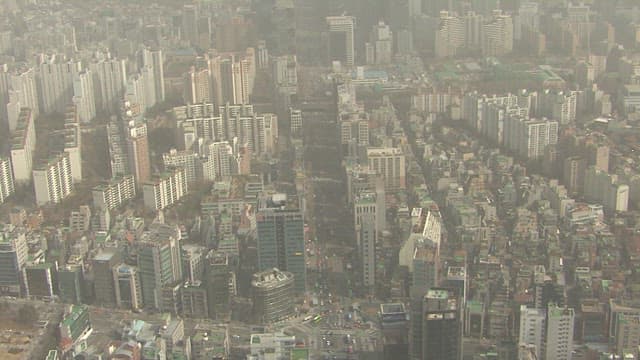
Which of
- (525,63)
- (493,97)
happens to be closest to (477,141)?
(493,97)

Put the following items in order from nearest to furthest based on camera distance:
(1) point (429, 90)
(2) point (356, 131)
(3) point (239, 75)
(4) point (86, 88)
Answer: (2) point (356, 131) → (1) point (429, 90) → (3) point (239, 75) → (4) point (86, 88)

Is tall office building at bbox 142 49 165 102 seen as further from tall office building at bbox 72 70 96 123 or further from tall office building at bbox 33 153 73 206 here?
tall office building at bbox 33 153 73 206

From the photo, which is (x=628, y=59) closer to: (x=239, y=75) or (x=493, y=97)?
(x=493, y=97)

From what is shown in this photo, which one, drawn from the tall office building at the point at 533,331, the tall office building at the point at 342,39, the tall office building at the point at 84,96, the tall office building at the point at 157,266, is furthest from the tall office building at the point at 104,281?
the tall office building at the point at 84,96

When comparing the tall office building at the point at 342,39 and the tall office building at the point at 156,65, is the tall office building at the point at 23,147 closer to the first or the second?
the tall office building at the point at 156,65

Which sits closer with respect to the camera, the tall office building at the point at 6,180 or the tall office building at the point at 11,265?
the tall office building at the point at 11,265

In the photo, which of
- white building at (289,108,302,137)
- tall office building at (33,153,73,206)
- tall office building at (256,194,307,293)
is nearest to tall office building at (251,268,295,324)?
tall office building at (256,194,307,293)

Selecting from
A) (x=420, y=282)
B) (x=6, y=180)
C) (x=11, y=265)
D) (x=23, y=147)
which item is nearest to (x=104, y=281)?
(x=11, y=265)

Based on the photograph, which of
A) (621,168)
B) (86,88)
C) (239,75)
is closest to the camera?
(621,168)
